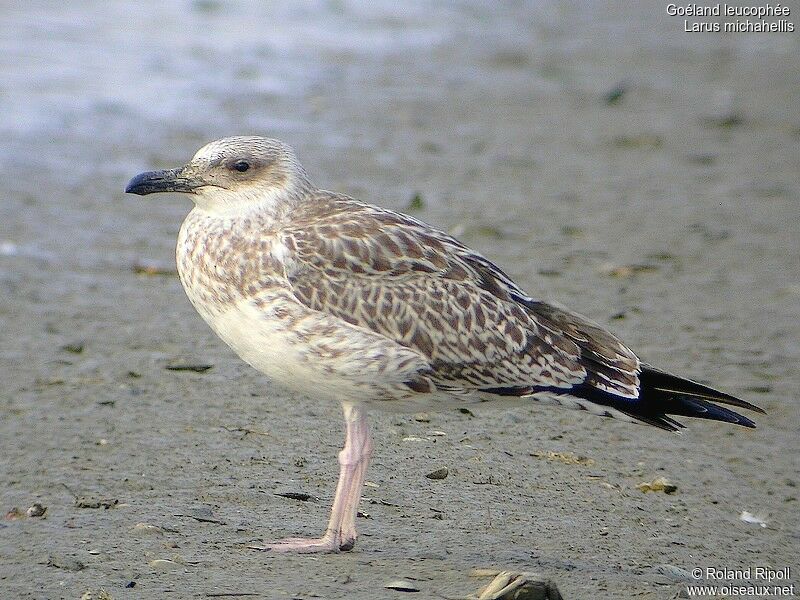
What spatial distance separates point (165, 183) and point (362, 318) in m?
1.16

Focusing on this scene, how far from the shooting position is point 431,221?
35.0 ft

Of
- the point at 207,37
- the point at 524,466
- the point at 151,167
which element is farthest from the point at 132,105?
the point at 524,466

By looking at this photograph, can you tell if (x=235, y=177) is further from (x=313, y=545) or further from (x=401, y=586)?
(x=401, y=586)

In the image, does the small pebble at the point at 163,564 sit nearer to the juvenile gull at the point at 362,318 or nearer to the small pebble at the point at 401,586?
the juvenile gull at the point at 362,318

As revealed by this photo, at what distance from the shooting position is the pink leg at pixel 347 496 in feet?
18.6

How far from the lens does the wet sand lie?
5.85 metres

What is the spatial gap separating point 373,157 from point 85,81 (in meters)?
3.67

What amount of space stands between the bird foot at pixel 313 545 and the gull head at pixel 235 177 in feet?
4.86

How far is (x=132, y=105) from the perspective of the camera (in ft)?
44.9

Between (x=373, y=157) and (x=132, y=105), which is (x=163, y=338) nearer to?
(x=373, y=157)

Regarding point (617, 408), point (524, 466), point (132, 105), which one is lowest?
point (524, 466)

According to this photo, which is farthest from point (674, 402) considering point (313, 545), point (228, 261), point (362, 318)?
point (228, 261)

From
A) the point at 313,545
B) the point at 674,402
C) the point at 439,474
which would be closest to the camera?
the point at 313,545

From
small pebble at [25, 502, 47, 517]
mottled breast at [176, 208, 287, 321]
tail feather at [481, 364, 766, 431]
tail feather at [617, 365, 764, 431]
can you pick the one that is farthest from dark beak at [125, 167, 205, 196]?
tail feather at [617, 365, 764, 431]
